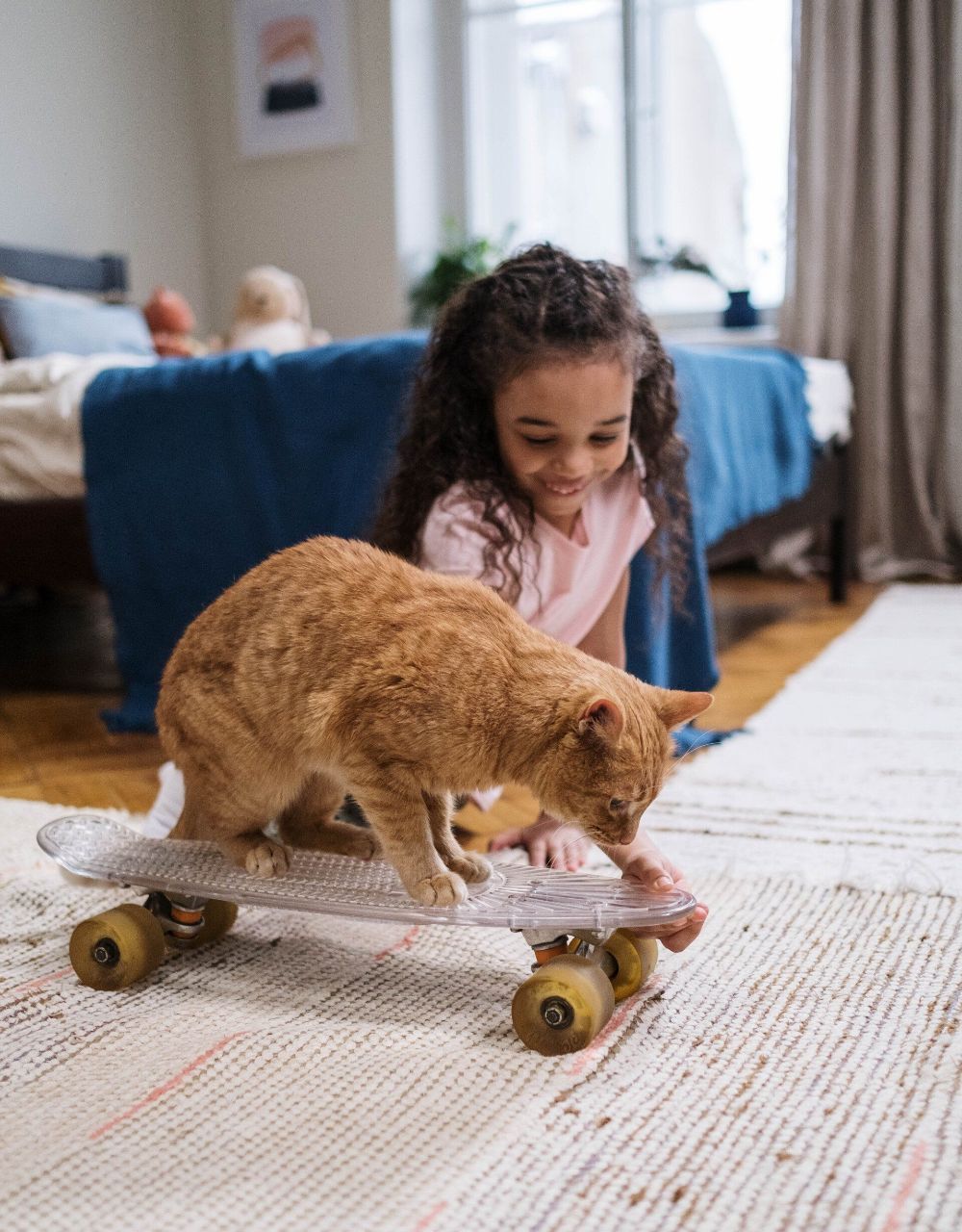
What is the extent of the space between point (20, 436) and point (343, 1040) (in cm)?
169

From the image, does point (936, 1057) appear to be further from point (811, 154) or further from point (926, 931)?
point (811, 154)

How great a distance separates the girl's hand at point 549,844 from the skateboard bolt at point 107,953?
18.5 inches

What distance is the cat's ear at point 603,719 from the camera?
924mm

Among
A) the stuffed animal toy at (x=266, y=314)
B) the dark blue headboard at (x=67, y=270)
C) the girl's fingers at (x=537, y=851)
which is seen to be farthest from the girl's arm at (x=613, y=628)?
the dark blue headboard at (x=67, y=270)

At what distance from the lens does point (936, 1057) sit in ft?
3.04

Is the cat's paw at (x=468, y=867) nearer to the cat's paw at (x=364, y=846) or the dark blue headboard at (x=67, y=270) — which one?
the cat's paw at (x=364, y=846)

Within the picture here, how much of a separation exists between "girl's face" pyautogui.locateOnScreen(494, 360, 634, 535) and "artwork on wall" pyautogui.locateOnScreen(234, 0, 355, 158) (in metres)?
3.69

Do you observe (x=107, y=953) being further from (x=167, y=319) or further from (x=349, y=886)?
(x=167, y=319)

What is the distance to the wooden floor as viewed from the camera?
1842 millimetres

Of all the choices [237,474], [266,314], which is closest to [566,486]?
[237,474]

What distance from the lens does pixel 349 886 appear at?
3.58ft

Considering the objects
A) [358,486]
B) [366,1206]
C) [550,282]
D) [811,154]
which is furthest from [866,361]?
[366,1206]

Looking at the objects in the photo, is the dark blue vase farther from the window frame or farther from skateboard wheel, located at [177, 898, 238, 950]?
skateboard wheel, located at [177, 898, 238, 950]

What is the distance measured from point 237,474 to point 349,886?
1202 millimetres
